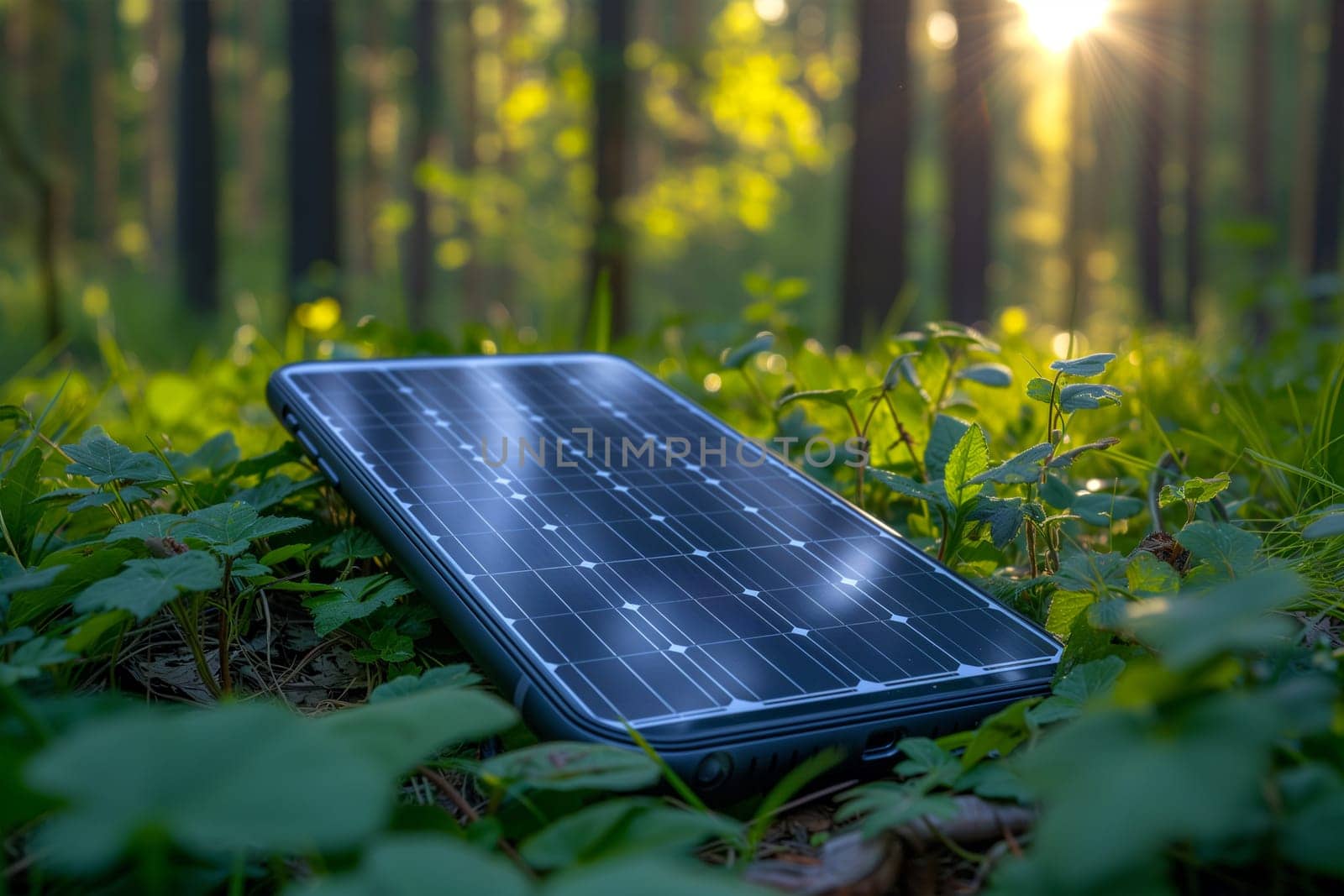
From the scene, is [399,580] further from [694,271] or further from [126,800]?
[694,271]

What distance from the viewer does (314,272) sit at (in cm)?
1137

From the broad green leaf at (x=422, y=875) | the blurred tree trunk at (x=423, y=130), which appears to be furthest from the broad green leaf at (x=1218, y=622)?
the blurred tree trunk at (x=423, y=130)

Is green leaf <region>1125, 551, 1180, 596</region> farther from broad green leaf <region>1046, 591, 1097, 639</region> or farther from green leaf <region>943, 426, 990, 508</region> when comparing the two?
green leaf <region>943, 426, 990, 508</region>

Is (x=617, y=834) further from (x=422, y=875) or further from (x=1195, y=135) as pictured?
(x=1195, y=135)

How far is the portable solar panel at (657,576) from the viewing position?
157cm

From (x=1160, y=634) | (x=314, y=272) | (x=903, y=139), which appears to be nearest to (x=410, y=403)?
(x=1160, y=634)

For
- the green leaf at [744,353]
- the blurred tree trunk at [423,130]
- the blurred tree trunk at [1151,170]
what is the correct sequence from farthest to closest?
the blurred tree trunk at [423,130] → the blurred tree trunk at [1151,170] → the green leaf at [744,353]

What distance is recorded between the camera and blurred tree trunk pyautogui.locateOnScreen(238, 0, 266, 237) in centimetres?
4188

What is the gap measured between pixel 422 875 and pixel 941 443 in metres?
1.68

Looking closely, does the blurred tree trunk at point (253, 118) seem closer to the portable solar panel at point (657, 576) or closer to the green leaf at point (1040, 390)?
the portable solar panel at point (657, 576)

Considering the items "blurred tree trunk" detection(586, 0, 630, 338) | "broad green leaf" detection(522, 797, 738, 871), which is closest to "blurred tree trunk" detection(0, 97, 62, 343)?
"broad green leaf" detection(522, 797, 738, 871)

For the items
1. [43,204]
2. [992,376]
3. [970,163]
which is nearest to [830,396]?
[992,376]

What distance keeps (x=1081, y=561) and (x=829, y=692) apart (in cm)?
57

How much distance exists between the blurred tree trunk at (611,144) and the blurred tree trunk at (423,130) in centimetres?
815
